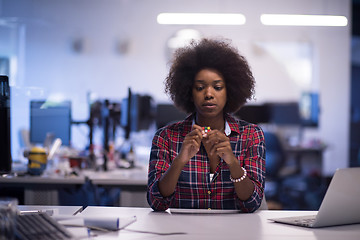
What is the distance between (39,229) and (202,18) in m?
5.57

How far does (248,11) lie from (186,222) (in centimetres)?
572

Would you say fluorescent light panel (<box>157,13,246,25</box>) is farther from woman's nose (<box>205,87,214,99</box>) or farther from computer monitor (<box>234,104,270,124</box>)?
woman's nose (<box>205,87,214,99</box>)

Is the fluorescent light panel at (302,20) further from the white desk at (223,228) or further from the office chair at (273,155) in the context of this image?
the white desk at (223,228)

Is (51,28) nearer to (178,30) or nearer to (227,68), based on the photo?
(178,30)

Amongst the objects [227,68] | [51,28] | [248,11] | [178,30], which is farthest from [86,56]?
[227,68]

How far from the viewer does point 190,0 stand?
22.0ft

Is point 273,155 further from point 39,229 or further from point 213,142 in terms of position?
point 39,229

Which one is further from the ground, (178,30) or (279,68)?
(178,30)

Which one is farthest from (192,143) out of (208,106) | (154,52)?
(154,52)

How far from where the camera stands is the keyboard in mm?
1183

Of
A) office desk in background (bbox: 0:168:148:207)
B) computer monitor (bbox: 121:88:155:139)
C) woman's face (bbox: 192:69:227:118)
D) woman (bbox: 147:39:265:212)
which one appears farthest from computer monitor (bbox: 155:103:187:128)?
woman's face (bbox: 192:69:227:118)

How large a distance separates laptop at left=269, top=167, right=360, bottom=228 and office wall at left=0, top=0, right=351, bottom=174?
535cm

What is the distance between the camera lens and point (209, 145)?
76.3 inches

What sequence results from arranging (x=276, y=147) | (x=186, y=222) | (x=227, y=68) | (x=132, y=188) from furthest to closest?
(x=276, y=147) < (x=132, y=188) < (x=227, y=68) < (x=186, y=222)
